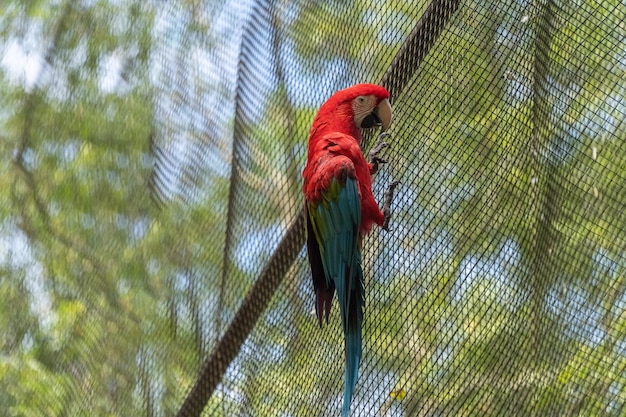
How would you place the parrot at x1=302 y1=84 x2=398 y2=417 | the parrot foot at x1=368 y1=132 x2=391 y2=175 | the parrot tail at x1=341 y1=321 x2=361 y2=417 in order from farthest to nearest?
1. the parrot foot at x1=368 y1=132 x2=391 y2=175
2. the parrot at x1=302 y1=84 x2=398 y2=417
3. the parrot tail at x1=341 y1=321 x2=361 y2=417

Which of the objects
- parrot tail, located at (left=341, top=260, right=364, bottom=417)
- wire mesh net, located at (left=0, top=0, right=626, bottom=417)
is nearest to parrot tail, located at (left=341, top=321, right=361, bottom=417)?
parrot tail, located at (left=341, top=260, right=364, bottom=417)

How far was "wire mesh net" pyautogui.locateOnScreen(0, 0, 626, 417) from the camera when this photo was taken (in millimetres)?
1754

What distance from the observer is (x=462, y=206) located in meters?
1.85

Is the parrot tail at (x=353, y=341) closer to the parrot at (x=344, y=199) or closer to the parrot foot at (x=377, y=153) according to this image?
the parrot at (x=344, y=199)

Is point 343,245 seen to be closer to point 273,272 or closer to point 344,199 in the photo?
point 344,199

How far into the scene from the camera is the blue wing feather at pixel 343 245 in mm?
1738

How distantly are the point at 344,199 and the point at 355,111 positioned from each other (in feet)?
0.78

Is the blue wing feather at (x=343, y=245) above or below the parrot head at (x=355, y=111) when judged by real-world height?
below

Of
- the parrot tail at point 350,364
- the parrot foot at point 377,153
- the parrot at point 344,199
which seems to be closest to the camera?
the parrot tail at point 350,364

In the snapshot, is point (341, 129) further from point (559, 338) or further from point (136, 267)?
point (136, 267)

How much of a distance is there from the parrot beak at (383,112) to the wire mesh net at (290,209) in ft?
0.20

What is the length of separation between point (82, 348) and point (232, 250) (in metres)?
0.80

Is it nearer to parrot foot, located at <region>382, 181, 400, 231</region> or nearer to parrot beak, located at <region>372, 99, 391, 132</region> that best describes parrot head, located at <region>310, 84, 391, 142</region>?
parrot beak, located at <region>372, 99, 391, 132</region>

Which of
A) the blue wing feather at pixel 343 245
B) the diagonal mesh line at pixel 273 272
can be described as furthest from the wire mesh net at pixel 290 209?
the blue wing feather at pixel 343 245
